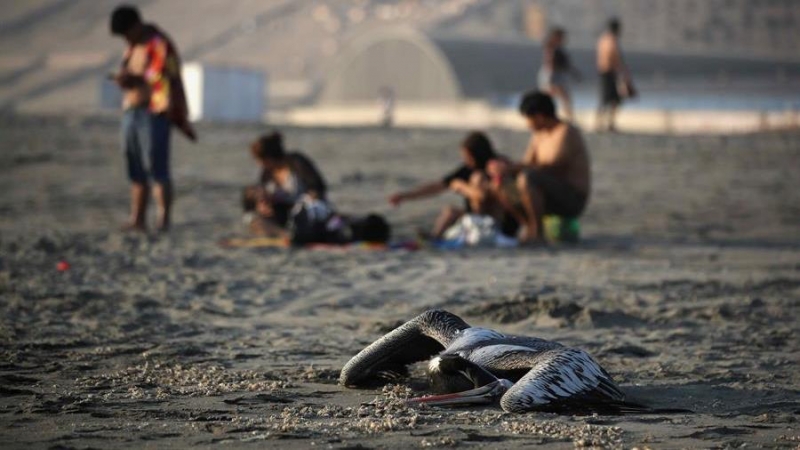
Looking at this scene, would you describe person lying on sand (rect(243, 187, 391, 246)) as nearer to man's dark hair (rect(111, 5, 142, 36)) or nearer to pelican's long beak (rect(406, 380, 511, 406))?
man's dark hair (rect(111, 5, 142, 36))

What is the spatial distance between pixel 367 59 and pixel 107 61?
17.2 m

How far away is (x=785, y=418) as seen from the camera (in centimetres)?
382

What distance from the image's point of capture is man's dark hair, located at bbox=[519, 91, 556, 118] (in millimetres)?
8742

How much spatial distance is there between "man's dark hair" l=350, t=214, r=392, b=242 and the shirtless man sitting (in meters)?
0.75

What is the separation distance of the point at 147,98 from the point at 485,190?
7.66 ft

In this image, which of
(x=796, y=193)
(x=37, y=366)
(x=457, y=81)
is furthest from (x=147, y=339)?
(x=457, y=81)

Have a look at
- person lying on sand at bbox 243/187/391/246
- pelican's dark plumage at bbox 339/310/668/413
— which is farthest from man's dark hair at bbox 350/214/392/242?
pelican's dark plumage at bbox 339/310/668/413

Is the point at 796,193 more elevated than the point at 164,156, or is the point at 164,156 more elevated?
the point at 164,156

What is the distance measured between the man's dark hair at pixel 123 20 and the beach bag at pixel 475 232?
253 centimetres

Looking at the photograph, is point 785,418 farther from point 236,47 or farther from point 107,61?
point 236,47

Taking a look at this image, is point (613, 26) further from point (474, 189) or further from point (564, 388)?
point (564, 388)

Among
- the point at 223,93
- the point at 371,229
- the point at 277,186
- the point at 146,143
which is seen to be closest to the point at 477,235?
the point at 371,229

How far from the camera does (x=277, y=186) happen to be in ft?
30.5

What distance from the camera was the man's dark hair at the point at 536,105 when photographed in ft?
28.7
